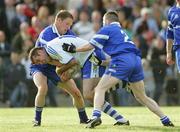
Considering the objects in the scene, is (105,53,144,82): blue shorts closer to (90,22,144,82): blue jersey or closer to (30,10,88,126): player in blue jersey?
(90,22,144,82): blue jersey

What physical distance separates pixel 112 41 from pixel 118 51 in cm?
20

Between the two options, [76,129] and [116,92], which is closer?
[76,129]

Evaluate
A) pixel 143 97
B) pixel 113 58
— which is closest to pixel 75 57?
pixel 113 58

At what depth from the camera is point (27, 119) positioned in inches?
635

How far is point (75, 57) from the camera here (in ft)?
44.3

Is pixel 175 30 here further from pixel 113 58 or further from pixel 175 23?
pixel 113 58

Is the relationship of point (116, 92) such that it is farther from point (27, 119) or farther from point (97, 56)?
point (97, 56)

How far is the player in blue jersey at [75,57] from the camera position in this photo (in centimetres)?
1329

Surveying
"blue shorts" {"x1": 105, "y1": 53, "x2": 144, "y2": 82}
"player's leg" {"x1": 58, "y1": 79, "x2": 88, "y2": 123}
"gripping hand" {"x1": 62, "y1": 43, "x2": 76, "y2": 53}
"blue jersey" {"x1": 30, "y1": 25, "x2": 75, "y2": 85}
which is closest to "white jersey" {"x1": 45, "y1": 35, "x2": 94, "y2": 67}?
"gripping hand" {"x1": 62, "y1": 43, "x2": 76, "y2": 53}

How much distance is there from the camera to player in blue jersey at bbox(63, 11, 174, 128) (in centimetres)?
1292

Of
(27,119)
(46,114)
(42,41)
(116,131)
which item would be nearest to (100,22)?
(46,114)

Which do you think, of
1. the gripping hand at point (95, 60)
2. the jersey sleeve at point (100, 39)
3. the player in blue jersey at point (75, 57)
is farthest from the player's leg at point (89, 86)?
the jersey sleeve at point (100, 39)

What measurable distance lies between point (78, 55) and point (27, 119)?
10.0ft

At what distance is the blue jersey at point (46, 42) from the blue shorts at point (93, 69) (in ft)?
2.06
